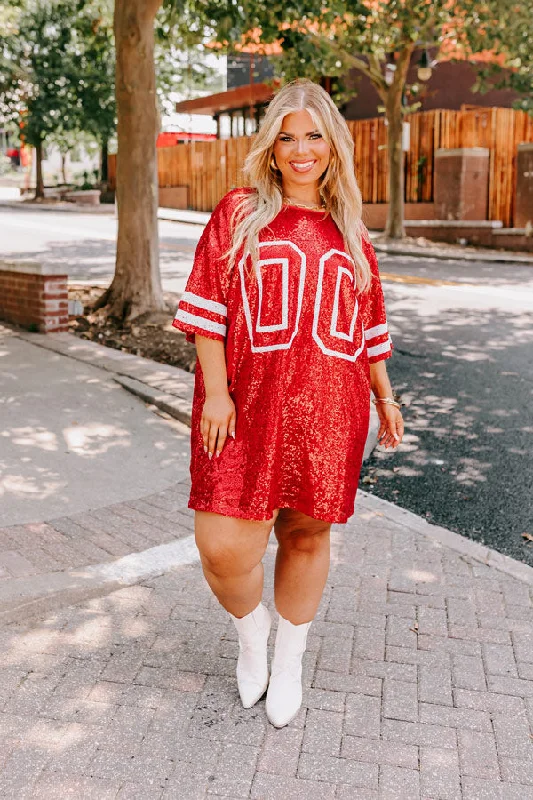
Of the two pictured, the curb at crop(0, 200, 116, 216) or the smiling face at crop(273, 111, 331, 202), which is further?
the curb at crop(0, 200, 116, 216)

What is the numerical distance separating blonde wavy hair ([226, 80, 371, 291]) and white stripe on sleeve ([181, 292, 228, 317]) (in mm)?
134

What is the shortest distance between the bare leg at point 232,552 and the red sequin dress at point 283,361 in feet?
0.20

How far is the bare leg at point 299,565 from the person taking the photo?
2.95 meters

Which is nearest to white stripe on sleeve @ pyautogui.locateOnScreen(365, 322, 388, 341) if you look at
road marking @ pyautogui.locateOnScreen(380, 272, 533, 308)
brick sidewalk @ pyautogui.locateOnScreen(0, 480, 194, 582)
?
brick sidewalk @ pyautogui.locateOnScreen(0, 480, 194, 582)

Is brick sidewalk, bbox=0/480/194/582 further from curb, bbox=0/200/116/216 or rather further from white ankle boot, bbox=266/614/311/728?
curb, bbox=0/200/116/216

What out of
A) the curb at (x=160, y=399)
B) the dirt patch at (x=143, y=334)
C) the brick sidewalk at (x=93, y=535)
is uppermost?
the dirt patch at (x=143, y=334)

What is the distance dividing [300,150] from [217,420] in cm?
83

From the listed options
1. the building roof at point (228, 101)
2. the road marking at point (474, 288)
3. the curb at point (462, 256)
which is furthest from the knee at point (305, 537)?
the building roof at point (228, 101)

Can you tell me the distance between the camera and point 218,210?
8.90ft

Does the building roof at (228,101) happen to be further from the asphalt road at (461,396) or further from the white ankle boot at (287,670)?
the white ankle boot at (287,670)

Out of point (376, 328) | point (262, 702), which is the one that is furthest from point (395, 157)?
point (262, 702)

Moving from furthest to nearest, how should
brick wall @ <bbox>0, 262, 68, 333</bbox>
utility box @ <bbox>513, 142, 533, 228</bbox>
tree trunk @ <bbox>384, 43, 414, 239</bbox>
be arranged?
tree trunk @ <bbox>384, 43, 414, 239</bbox>
utility box @ <bbox>513, 142, 533, 228</bbox>
brick wall @ <bbox>0, 262, 68, 333</bbox>

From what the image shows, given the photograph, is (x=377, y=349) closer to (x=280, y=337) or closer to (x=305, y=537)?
(x=280, y=337)

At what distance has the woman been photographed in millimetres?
2656
